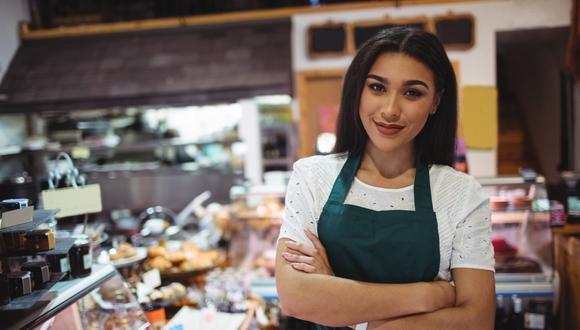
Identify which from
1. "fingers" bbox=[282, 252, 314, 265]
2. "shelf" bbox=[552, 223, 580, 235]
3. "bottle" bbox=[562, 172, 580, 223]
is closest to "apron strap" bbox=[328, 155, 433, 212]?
"fingers" bbox=[282, 252, 314, 265]

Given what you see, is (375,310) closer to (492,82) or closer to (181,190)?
(492,82)

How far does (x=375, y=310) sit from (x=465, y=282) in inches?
11.4

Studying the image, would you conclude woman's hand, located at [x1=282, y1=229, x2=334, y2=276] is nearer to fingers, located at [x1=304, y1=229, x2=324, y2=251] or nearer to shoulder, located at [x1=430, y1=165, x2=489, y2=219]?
fingers, located at [x1=304, y1=229, x2=324, y2=251]

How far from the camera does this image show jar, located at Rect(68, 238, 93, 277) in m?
1.76

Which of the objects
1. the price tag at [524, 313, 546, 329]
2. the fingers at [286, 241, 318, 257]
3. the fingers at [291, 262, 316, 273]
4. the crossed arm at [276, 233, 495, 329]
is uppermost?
the fingers at [286, 241, 318, 257]

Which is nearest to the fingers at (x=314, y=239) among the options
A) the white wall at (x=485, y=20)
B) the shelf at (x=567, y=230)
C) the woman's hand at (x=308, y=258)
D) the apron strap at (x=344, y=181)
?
the woman's hand at (x=308, y=258)

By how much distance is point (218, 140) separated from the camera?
6102mm

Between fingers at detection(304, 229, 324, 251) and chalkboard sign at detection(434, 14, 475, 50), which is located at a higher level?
chalkboard sign at detection(434, 14, 475, 50)

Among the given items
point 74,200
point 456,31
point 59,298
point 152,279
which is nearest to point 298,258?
point 59,298

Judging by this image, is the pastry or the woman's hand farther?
the pastry

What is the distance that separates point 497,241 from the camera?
299 cm

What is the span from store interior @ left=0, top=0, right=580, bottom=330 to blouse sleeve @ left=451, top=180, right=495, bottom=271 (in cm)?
124

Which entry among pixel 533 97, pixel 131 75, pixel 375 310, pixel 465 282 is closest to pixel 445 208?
pixel 465 282

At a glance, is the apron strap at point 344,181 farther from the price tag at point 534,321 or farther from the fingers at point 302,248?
the price tag at point 534,321
